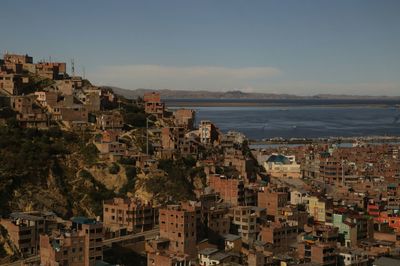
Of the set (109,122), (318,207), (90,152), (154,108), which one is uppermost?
(154,108)

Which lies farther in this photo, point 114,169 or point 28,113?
point 28,113

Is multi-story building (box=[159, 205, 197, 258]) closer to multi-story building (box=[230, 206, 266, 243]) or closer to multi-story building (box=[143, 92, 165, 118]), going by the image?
multi-story building (box=[230, 206, 266, 243])

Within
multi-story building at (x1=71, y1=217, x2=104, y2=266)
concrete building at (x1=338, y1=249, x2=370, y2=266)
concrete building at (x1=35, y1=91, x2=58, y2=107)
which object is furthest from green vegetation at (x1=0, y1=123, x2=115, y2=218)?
concrete building at (x1=338, y1=249, x2=370, y2=266)

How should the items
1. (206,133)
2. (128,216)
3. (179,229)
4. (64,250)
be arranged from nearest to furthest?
(64,250)
(179,229)
(128,216)
(206,133)

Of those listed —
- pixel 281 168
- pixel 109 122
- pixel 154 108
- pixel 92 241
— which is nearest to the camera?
pixel 92 241

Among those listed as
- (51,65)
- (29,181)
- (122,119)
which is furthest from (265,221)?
(51,65)

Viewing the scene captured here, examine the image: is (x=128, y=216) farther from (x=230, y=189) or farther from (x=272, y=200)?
(x=272, y=200)

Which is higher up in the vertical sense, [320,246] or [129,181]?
[129,181]

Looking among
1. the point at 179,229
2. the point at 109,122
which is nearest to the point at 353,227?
the point at 179,229
